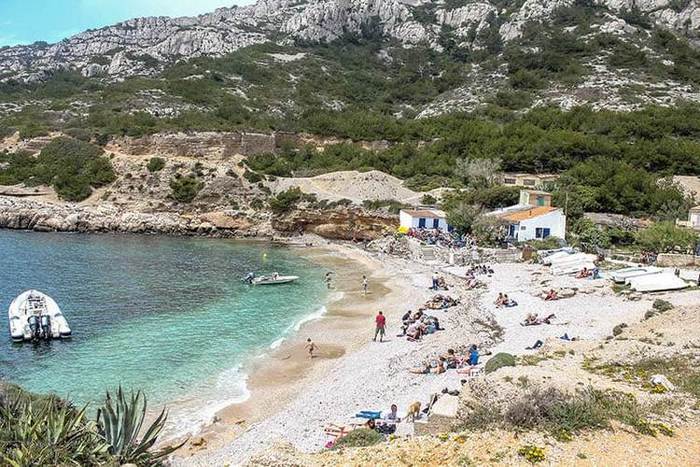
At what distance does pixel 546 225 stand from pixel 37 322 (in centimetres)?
3242

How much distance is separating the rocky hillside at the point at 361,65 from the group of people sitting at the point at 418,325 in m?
53.6

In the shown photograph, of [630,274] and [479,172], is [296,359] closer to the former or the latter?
[630,274]

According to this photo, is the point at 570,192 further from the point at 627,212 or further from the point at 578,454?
the point at 578,454

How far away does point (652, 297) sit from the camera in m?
23.4

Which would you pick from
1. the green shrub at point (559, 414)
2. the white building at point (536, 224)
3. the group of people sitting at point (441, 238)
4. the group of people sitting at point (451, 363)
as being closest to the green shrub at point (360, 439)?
the green shrub at point (559, 414)

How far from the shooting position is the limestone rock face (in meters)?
106

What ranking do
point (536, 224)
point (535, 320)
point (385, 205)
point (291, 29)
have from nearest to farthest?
point (535, 320) → point (536, 224) → point (385, 205) → point (291, 29)

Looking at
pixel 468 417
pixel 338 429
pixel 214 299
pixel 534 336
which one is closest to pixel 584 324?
pixel 534 336

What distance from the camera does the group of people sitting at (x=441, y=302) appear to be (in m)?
26.4

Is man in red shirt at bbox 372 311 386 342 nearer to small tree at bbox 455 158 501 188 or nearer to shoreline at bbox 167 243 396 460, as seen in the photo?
shoreline at bbox 167 243 396 460

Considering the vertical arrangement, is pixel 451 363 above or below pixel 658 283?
below

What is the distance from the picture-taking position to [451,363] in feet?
57.7

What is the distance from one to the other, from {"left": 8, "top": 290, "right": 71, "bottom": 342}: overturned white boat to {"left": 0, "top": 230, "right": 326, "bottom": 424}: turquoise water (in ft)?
1.84

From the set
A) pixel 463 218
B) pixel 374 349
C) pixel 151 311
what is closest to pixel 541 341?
pixel 374 349
